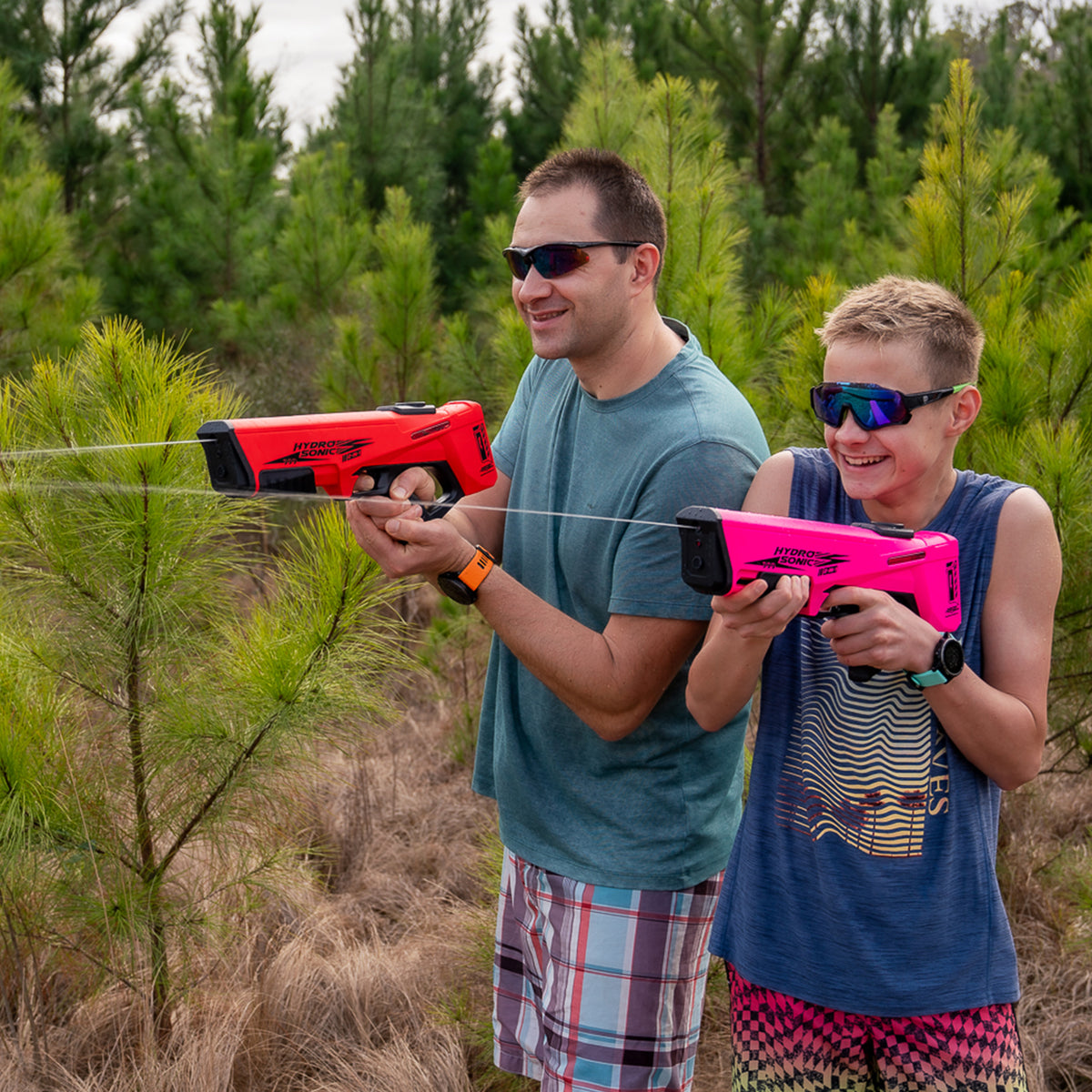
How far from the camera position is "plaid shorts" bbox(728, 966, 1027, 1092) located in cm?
149

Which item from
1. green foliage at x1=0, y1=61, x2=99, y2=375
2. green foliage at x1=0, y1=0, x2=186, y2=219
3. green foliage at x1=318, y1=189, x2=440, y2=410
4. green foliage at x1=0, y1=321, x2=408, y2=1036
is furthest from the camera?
green foliage at x1=0, y1=0, x2=186, y2=219

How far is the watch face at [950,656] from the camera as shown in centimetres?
142

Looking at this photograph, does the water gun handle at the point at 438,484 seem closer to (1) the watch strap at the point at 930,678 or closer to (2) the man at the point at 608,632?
(2) the man at the point at 608,632

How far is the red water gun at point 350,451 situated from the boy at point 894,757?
66cm

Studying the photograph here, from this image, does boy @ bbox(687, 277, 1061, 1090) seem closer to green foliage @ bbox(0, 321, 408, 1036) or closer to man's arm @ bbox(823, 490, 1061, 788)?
man's arm @ bbox(823, 490, 1061, 788)

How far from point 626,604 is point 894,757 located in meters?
0.46

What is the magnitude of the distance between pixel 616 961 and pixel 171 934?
3.84 feet

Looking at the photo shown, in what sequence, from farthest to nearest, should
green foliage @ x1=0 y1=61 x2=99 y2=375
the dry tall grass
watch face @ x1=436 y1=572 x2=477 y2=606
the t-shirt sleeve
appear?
green foliage @ x1=0 y1=61 x2=99 y2=375 → the dry tall grass → watch face @ x1=436 y1=572 x2=477 y2=606 → the t-shirt sleeve

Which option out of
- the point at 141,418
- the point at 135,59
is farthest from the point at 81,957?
the point at 135,59

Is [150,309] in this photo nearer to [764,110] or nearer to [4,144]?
[4,144]

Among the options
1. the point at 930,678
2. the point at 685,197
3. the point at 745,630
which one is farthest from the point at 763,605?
the point at 685,197

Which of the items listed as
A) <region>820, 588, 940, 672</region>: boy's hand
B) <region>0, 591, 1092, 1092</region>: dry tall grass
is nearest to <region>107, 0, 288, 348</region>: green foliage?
<region>0, 591, 1092, 1092</region>: dry tall grass

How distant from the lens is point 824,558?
148 cm

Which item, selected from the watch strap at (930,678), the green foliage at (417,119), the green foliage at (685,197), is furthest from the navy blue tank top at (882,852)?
the green foliage at (417,119)
